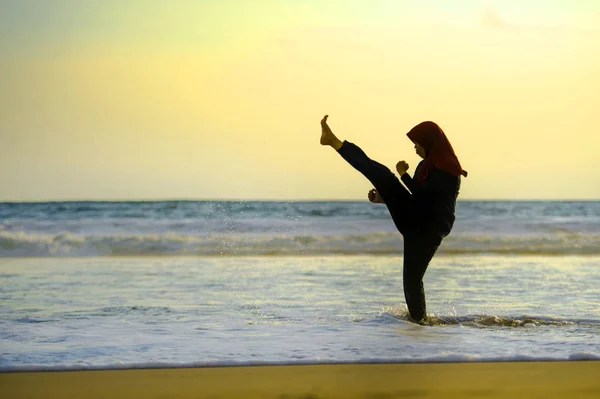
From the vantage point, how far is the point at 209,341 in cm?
410

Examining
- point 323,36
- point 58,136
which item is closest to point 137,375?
point 323,36

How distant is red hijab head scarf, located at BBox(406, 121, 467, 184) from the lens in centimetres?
427

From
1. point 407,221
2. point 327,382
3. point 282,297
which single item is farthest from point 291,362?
point 282,297

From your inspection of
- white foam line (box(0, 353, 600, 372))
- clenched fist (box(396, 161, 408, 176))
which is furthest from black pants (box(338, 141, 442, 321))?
white foam line (box(0, 353, 600, 372))

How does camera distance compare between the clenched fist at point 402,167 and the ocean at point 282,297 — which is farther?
the clenched fist at point 402,167

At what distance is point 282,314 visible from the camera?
502cm

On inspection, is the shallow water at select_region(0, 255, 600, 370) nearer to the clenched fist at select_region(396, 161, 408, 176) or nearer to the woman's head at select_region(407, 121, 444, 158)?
the clenched fist at select_region(396, 161, 408, 176)

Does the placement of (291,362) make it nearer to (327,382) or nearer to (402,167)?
(327,382)

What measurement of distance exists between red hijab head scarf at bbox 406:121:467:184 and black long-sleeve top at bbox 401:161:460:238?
4 centimetres

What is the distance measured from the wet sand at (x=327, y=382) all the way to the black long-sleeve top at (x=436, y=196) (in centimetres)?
97

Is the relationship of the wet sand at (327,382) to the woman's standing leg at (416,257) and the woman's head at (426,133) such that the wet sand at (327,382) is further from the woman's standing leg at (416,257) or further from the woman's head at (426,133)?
the woman's head at (426,133)

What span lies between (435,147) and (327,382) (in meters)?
1.50

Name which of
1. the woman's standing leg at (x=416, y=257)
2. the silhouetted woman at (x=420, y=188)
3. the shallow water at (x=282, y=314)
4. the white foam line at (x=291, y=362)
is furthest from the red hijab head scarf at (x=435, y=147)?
the white foam line at (x=291, y=362)

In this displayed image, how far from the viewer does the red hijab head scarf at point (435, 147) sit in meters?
4.27
